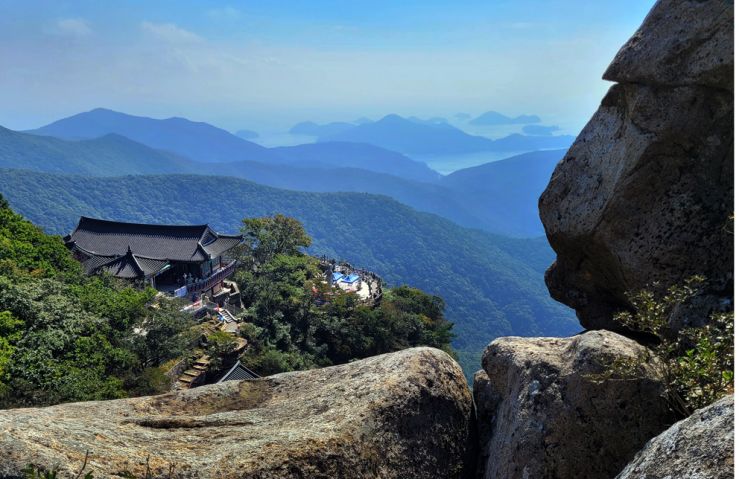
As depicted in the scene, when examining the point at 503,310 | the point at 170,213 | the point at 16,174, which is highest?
the point at 16,174

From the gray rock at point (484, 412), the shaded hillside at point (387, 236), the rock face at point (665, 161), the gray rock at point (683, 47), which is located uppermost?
the gray rock at point (683, 47)

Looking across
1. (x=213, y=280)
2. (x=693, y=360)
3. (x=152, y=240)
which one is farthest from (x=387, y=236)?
(x=693, y=360)

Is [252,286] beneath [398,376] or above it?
beneath

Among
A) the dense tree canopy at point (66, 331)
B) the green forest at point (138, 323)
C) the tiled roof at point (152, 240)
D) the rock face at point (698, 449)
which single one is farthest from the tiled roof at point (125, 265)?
the rock face at point (698, 449)

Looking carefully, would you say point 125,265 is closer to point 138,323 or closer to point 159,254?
point 159,254

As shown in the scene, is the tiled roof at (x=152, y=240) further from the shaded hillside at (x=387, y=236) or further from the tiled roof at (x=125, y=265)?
the shaded hillside at (x=387, y=236)

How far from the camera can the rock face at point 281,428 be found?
536cm

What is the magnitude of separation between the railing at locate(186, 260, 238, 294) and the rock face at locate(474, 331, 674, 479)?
37.0 meters

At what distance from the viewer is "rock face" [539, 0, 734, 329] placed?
6969 millimetres

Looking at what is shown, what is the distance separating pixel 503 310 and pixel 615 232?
402ft

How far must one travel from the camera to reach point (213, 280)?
43500 millimetres

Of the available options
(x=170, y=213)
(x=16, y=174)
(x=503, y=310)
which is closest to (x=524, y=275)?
A: (x=503, y=310)

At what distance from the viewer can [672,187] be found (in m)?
7.40

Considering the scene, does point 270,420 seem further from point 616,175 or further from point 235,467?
point 616,175
